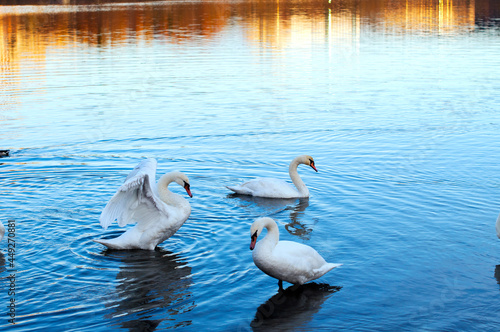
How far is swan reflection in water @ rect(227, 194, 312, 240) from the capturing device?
11.6 metres

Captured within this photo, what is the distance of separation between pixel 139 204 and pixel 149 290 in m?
1.74

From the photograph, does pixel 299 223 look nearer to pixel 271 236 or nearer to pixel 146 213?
pixel 146 213

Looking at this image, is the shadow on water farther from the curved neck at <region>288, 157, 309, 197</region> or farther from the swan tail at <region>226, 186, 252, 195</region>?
the swan tail at <region>226, 186, 252, 195</region>

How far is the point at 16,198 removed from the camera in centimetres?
1274

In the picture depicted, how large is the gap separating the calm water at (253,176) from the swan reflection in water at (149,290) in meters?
0.03

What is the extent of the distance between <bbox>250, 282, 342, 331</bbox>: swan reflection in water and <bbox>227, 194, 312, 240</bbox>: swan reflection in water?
2543 mm

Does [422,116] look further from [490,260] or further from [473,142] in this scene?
[490,260]

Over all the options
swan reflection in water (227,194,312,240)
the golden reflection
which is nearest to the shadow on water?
swan reflection in water (227,194,312,240)

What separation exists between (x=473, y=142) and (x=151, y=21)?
171 feet

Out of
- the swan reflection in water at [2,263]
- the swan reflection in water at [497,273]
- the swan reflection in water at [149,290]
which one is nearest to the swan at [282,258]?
the swan reflection in water at [149,290]

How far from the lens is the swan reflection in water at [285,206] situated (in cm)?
1165

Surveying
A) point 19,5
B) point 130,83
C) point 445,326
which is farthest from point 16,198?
point 19,5

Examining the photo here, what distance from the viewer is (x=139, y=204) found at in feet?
33.5

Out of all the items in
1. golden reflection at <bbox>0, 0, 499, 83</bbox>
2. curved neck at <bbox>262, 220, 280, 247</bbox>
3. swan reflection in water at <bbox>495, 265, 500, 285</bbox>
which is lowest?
swan reflection in water at <bbox>495, 265, 500, 285</bbox>
